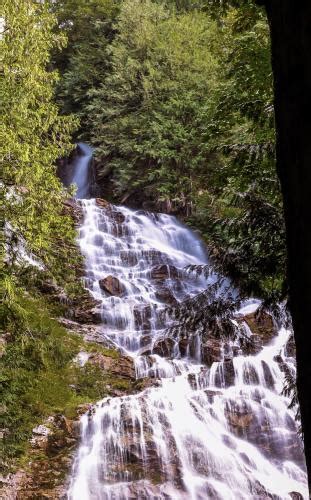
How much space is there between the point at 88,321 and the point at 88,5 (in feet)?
91.0

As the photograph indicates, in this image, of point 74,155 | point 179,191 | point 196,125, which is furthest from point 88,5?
point 179,191

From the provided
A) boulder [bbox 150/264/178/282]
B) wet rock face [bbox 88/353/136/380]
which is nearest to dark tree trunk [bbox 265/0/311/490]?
wet rock face [bbox 88/353/136/380]

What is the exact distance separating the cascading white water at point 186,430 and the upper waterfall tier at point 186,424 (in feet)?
0.08

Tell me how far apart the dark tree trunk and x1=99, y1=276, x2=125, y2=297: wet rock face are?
1576cm

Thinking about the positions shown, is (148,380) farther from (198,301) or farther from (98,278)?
(198,301)

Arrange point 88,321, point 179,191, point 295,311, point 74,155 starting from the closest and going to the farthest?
1. point 295,311
2. point 88,321
3. point 179,191
4. point 74,155

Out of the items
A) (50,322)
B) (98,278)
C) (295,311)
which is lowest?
(295,311)

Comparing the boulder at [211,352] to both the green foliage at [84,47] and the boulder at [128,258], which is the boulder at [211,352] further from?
the green foliage at [84,47]

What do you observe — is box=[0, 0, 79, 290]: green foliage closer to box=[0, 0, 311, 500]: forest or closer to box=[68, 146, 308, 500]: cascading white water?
box=[0, 0, 311, 500]: forest

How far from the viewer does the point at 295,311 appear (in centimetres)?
155

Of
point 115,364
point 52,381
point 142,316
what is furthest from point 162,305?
point 52,381

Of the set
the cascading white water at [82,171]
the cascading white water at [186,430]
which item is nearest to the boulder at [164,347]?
the cascading white water at [186,430]

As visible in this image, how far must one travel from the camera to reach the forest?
5.25 metres

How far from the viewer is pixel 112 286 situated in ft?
56.9
